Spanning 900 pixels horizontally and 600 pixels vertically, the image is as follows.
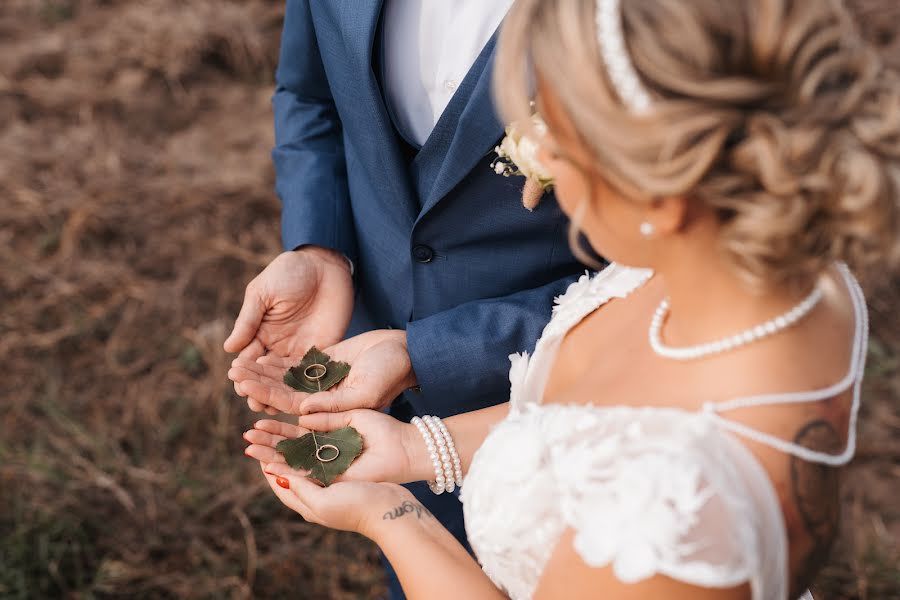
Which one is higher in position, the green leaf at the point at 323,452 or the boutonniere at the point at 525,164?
the boutonniere at the point at 525,164

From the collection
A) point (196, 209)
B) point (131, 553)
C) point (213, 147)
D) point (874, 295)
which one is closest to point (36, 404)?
point (131, 553)

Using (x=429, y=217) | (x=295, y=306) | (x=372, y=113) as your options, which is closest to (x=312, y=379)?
(x=295, y=306)

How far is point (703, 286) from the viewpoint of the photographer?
1372 mm

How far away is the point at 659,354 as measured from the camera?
4.83 feet

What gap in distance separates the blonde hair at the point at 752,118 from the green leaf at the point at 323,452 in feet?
3.38

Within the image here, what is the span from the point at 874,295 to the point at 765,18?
11.1 ft

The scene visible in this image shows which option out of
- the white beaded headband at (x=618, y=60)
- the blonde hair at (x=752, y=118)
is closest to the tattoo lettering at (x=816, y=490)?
the blonde hair at (x=752, y=118)

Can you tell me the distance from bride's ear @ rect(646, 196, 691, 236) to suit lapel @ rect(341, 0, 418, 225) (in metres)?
0.96

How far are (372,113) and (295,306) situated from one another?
596 millimetres

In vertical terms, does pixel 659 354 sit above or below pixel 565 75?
below

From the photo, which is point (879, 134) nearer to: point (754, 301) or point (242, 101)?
point (754, 301)

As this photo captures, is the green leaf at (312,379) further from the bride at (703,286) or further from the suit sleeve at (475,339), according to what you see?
the bride at (703,286)

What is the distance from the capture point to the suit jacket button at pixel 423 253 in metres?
2.15

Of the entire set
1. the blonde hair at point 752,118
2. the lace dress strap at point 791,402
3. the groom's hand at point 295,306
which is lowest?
the groom's hand at point 295,306
